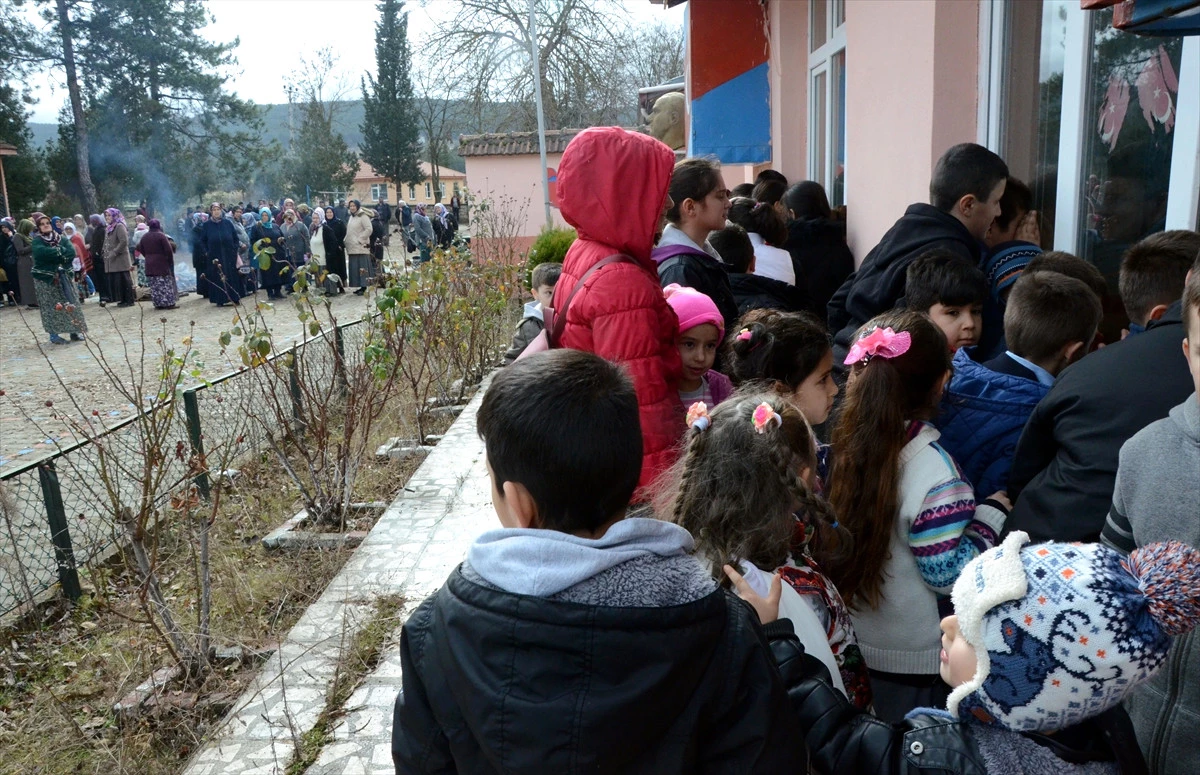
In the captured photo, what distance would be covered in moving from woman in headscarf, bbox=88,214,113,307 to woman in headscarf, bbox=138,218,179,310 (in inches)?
43.3

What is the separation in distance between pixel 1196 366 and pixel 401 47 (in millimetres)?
52226

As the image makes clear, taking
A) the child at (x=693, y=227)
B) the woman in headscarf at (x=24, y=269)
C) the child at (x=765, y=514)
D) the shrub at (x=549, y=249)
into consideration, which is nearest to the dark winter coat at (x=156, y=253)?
the woman in headscarf at (x=24, y=269)

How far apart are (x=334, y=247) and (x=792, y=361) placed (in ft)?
60.4

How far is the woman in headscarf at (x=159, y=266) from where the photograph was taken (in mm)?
17125

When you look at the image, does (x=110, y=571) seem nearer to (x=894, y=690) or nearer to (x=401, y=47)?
(x=894, y=690)

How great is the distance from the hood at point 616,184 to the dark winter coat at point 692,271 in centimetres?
58

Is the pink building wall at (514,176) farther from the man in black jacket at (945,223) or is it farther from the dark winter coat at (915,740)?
the dark winter coat at (915,740)

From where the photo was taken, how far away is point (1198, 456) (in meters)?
1.45

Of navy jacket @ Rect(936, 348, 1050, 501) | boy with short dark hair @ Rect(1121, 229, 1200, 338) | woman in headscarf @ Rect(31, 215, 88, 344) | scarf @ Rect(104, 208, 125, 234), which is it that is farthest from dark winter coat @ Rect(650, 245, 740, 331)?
scarf @ Rect(104, 208, 125, 234)

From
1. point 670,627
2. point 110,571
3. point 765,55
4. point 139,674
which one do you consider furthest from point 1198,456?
point 765,55

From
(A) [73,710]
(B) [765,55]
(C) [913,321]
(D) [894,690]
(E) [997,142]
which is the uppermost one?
(B) [765,55]

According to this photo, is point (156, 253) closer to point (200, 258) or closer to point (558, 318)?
point (200, 258)

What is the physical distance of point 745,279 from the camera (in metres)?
4.07

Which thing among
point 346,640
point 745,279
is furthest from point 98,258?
point 745,279
